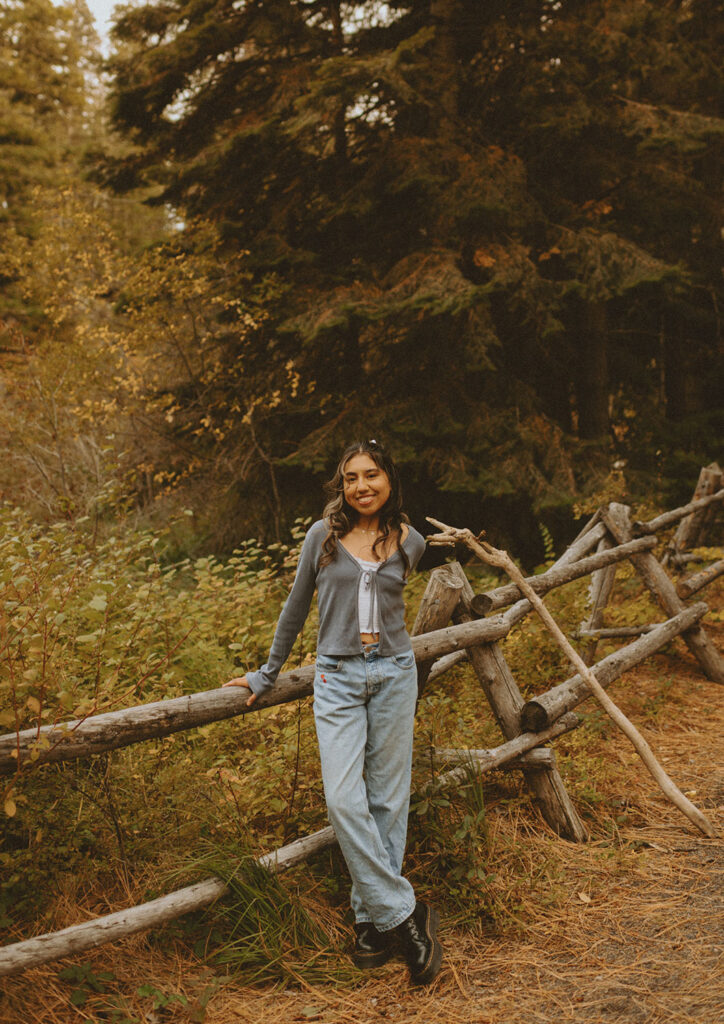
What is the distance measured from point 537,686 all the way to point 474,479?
3.47 m

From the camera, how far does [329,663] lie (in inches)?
110

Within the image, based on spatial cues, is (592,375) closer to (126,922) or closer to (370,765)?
(370,765)

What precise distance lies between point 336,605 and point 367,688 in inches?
13.5

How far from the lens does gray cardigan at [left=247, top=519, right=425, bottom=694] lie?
279 cm

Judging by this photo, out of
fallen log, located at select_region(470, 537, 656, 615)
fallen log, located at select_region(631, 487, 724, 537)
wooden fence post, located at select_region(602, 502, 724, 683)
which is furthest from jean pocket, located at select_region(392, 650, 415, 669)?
fallen log, located at select_region(631, 487, 724, 537)

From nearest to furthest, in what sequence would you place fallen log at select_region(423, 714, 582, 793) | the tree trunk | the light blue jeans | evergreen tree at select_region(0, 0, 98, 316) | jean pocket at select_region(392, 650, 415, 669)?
the light blue jeans < jean pocket at select_region(392, 650, 415, 669) < fallen log at select_region(423, 714, 582, 793) < the tree trunk < evergreen tree at select_region(0, 0, 98, 316)

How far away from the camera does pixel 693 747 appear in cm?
474

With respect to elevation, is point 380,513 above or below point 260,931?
above

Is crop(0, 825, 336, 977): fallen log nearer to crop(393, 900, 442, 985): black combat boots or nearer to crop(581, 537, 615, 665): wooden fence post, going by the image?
crop(393, 900, 442, 985): black combat boots

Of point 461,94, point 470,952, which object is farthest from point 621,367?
point 470,952

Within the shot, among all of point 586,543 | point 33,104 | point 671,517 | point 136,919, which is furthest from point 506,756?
point 33,104

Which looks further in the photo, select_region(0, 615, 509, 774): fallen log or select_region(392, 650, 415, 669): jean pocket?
select_region(392, 650, 415, 669): jean pocket

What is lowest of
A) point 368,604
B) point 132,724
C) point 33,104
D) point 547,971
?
point 547,971

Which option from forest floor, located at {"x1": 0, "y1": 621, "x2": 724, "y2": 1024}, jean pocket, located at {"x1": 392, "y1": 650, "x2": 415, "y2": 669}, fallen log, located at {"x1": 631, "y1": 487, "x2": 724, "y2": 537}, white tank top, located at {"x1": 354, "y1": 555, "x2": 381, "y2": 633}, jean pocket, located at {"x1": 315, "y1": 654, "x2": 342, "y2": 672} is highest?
white tank top, located at {"x1": 354, "y1": 555, "x2": 381, "y2": 633}
